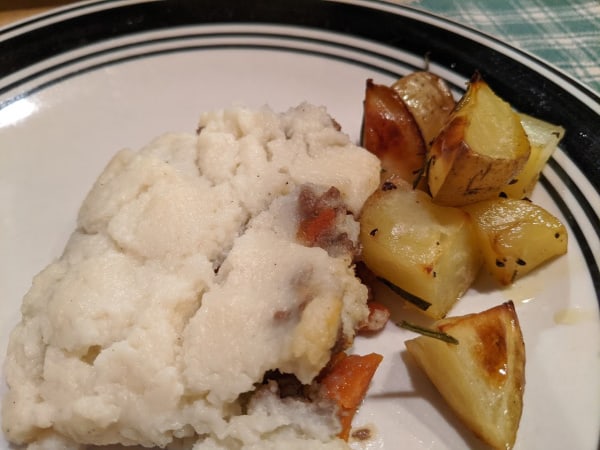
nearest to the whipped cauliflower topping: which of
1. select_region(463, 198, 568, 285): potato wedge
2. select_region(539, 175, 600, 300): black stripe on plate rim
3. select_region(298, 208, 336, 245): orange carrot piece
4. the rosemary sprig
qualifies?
select_region(298, 208, 336, 245): orange carrot piece

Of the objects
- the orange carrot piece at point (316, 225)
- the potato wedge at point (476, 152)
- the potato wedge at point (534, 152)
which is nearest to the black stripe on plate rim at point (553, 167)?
the potato wedge at point (534, 152)

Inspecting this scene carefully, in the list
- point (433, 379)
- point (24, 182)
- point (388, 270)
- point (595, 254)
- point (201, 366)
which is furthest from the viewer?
point (24, 182)

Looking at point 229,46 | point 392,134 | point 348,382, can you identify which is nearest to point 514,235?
point 392,134

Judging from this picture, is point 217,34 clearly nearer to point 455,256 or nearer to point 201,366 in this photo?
point 455,256

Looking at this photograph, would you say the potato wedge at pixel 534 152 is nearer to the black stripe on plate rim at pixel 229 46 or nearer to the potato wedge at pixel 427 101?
the potato wedge at pixel 427 101

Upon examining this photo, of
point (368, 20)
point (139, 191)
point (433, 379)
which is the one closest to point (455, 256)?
point (433, 379)

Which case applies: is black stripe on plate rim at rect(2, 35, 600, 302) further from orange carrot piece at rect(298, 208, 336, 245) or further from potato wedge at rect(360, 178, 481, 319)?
orange carrot piece at rect(298, 208, 336, 245)
